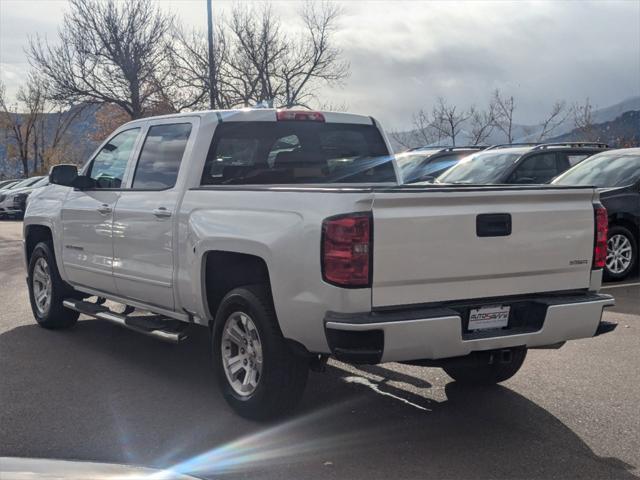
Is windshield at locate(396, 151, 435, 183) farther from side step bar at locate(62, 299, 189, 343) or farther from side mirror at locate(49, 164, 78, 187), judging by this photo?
side step bar at locate(62, 299, 189, 343)

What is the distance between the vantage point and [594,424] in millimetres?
4797

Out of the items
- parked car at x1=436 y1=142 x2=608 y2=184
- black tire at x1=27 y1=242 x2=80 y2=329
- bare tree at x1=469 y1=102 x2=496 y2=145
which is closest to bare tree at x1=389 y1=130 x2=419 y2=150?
bare tree at x1=469 y1=102 x2=496 y2=145

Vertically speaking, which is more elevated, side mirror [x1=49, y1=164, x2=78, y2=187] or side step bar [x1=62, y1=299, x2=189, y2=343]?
side mirror [x1=49, y1=164, x2=78, y2=187]

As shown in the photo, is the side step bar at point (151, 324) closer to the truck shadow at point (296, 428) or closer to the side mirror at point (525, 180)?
the truck shadow at point (296, 428)

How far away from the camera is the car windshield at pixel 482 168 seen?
11906 mm

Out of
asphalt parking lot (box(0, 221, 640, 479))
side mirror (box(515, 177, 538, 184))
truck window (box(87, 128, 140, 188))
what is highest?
truck window (box(87, 128, 140, 188))

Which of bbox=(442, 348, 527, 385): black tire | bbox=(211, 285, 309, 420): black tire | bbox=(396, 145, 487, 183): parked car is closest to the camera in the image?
bbox=(211, 285, 309, 420): black tire

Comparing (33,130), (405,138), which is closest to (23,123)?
(33,130)

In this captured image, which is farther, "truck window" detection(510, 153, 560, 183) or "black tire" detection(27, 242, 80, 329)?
"truck window" detection(510, 153, 560, 183)

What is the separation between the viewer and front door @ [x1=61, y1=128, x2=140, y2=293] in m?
6.58

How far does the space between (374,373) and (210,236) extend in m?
1.87

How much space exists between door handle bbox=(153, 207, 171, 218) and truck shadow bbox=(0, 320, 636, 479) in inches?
50.0

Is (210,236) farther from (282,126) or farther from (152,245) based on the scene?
(282,126)

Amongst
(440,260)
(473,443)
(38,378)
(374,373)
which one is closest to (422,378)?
(374,373)
